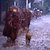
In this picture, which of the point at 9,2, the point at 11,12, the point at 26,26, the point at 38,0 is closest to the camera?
the point at 11,12

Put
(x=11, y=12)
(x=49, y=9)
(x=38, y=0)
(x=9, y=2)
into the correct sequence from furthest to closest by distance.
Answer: (x=49, y=9), (x=38, y=0), (x=9, y=2), (x=11, y=12)

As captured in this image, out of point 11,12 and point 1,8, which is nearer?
point 11,12

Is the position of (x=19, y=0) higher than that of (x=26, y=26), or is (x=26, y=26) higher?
(x=19, y=0)

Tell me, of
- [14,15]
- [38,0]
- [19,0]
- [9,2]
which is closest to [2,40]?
[14,15]

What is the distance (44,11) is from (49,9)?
21.2 inches

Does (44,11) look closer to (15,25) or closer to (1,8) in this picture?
(1,8)

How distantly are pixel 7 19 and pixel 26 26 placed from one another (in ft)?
3.70

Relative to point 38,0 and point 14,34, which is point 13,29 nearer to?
point 14,34

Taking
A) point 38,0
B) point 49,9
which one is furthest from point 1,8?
point 49,9

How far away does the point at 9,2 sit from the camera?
4.47 m

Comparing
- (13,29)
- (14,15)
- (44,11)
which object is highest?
(14,15)

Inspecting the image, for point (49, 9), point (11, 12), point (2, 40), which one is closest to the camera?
point (11, 12)

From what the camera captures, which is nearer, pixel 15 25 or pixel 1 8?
pixel 15 25

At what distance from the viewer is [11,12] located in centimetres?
268
